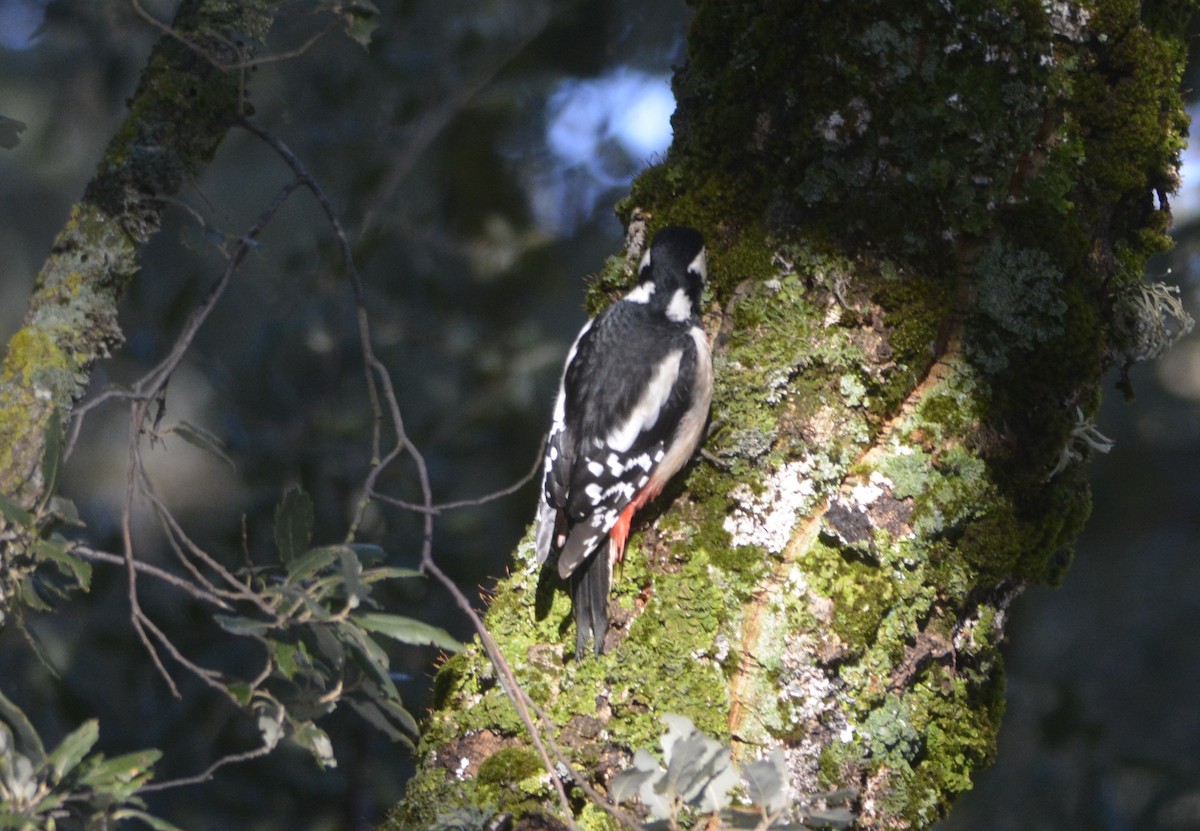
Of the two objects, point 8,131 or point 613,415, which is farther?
point 613,415

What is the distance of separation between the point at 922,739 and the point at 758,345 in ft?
2.62

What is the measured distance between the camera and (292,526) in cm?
180

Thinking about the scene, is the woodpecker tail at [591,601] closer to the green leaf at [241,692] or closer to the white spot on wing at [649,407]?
the white spot on wing at [649,407]

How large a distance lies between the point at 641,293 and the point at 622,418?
296 mm

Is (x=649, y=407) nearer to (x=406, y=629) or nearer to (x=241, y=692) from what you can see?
(x=406, y=629)

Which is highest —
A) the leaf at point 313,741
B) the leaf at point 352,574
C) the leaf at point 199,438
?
the leaf at point 352,574

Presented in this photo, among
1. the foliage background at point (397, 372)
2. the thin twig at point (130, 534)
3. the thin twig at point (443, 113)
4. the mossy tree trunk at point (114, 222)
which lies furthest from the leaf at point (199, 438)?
the thin twig at point (443, 113)

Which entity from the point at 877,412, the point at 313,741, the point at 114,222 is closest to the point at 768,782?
the point at 313,741

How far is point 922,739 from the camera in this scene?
2.01m

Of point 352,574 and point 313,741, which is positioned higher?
point 352,574

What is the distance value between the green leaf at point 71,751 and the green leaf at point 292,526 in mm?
377

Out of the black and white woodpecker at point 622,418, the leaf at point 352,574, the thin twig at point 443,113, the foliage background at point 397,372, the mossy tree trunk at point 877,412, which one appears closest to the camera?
the leaf at point 352,574

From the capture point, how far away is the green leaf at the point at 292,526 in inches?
70.4

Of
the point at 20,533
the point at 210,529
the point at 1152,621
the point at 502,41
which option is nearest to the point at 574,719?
the point at 20,533
